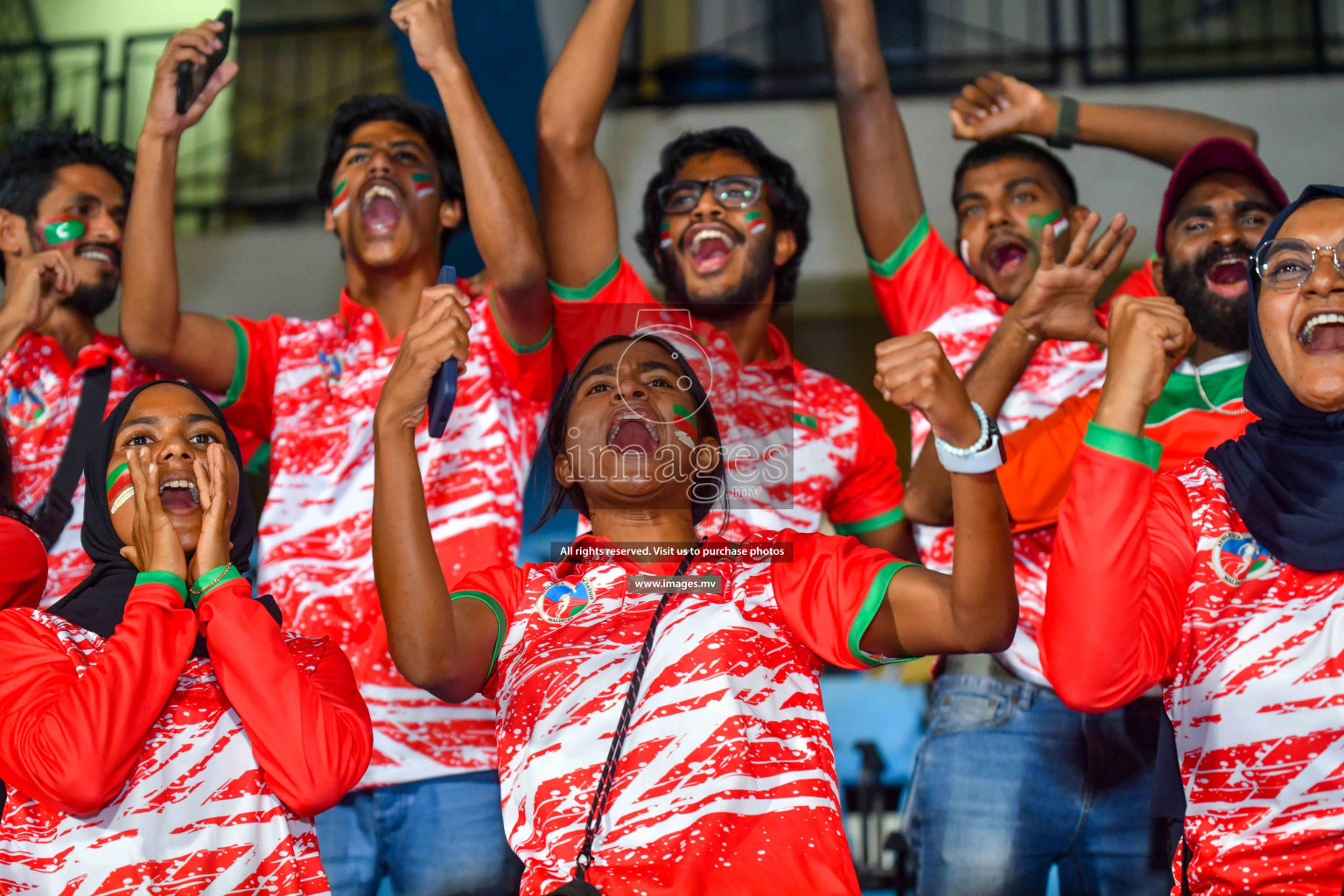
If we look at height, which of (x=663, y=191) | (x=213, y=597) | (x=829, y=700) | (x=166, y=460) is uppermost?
(x=663, y=191)

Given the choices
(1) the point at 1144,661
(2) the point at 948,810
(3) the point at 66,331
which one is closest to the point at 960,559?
(1) the point at 1144,661

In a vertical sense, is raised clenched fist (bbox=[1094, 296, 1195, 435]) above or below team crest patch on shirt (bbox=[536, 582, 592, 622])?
above

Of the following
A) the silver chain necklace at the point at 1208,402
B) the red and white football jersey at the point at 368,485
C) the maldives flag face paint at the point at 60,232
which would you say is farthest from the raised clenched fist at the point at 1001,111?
the maldives flag face paint at the point at 60,232

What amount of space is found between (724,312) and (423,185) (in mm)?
805

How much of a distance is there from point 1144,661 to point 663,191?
167cm

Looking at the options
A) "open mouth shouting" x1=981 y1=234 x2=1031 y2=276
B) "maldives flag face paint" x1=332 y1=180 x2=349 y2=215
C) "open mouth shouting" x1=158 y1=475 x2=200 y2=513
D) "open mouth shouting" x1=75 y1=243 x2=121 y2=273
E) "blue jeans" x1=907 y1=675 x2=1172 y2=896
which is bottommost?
"blue jeans" x1=907 y1=675 x2=1172 y2=896

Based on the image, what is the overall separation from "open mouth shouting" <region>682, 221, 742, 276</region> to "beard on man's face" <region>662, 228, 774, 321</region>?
0.04m

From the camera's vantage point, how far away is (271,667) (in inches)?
81.4

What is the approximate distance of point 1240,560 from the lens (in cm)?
206

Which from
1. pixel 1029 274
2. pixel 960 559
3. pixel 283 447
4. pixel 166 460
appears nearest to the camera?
pixel 960 559

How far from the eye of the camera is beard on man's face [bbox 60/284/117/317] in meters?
3.14

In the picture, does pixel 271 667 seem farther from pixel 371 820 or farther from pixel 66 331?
pixel 66 331

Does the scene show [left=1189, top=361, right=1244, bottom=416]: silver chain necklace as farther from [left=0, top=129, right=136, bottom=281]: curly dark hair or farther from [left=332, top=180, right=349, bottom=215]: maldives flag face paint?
[left=0, top=129, right=136, bottom=281]: curly dark hair

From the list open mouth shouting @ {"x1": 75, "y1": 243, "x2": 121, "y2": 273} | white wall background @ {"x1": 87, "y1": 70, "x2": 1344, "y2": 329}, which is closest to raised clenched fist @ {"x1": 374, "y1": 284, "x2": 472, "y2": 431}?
open mouth shouting @ {"x1": 75, "y1": 243, "x2": 121, "y2": 273}
